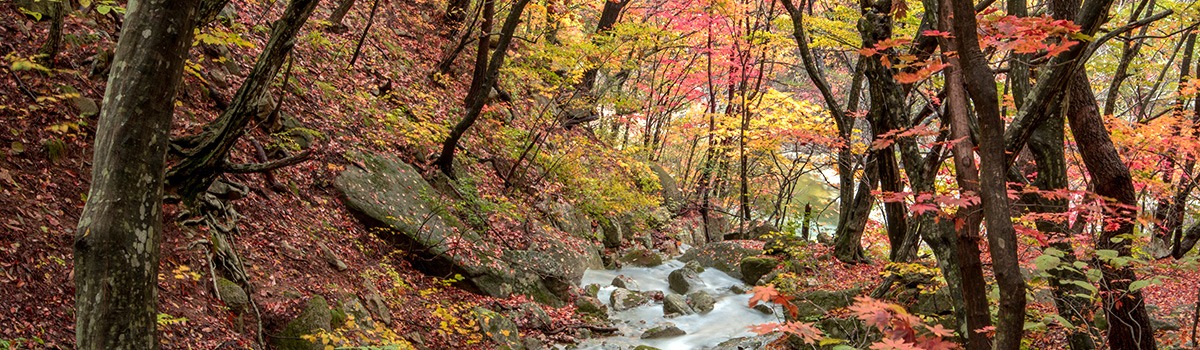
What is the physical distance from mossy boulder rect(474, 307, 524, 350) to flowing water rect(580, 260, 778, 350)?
115 cm

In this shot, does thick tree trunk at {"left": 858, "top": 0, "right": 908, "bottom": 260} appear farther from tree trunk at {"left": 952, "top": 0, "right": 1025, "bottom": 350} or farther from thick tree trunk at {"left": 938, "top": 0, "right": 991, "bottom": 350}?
tree trunk at {"left": 952, "top": 0, "right": 1025, "bottom": 350}

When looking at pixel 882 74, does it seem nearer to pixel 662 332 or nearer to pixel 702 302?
pixel 662 332

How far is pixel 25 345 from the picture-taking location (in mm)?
3561

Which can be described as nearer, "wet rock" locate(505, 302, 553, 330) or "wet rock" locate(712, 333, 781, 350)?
"wet rock" locate(505, 302, 553, 330)

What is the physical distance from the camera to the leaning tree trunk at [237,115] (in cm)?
518

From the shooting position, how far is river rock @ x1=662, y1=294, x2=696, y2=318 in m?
11.3

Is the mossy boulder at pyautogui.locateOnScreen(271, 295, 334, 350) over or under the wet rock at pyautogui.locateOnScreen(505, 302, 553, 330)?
over

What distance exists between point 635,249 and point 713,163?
14.7ft

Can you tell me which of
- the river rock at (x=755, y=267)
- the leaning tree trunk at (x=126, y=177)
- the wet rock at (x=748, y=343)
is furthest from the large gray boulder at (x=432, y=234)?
the leaning tree trunk at (x=126, y=177)

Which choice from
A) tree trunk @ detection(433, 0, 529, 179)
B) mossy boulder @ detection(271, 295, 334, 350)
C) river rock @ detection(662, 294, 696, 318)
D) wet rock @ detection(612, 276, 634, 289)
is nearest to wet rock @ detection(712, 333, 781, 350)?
river rock @ detection(662, 294, 696, 318)

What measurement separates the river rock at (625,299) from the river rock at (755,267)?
2545 millimetres

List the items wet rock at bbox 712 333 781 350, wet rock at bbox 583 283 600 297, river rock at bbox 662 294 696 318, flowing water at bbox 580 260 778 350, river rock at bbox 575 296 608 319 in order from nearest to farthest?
wet rock at bbox 712 333 781 350
flowing water at bbox 580 260 778 350
river rock at bbox 575 296 608 319
wet rock at bbox 583 283 600 297
river rock at bbox 662 294 696 318

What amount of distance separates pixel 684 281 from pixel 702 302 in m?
1.17

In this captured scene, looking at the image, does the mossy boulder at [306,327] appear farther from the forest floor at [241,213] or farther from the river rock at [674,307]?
the river rock at [674,307]
